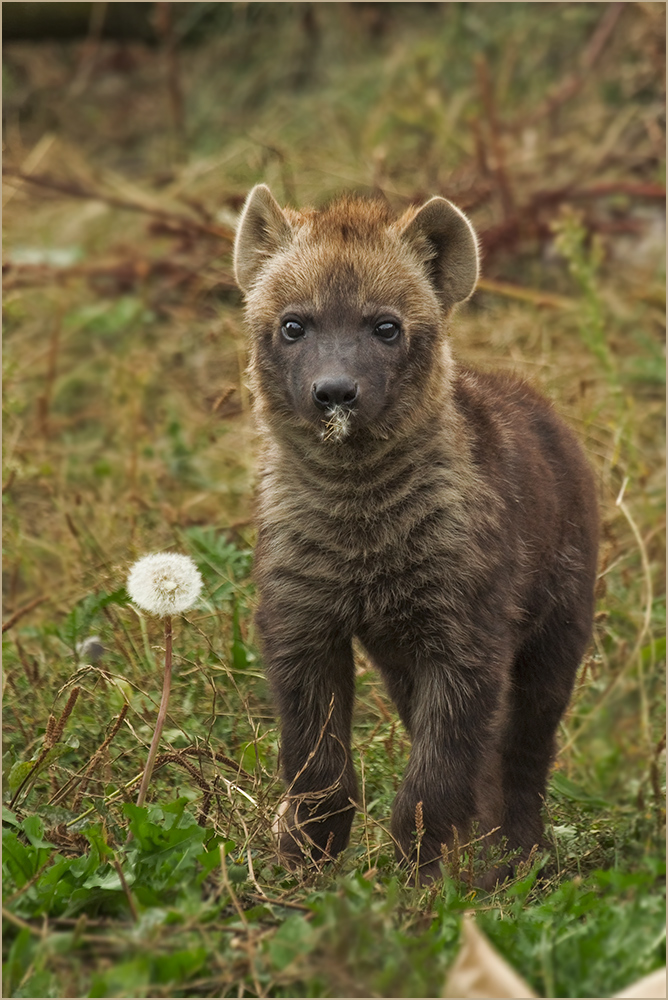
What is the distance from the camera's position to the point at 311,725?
467 cm

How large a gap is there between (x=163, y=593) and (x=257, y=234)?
1694 mm

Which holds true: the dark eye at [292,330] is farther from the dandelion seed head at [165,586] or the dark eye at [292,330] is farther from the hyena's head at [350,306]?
the dandelion seed head at [165,586]

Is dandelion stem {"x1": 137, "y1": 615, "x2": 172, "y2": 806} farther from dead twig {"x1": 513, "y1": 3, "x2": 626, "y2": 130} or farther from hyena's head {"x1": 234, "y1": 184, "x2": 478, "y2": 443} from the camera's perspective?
dead twig {"x1": 513, "y1": 3, "x2": 626, "y2": 130}

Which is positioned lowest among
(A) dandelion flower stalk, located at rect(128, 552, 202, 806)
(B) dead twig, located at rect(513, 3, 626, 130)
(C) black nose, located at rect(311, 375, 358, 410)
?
(A) dandelion flower stalk, located at rect(128, 552, 202, 806)

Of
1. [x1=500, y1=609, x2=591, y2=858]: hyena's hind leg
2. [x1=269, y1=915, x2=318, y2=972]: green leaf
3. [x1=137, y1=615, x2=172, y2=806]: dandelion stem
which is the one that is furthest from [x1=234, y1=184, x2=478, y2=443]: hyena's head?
[x1=269, y1=915, x2=318, y2=972]: green leaf

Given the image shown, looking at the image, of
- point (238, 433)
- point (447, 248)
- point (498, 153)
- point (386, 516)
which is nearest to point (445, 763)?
point (386, 516)

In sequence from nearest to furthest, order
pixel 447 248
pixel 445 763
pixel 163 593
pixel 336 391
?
pixel 163 593 → pixel 336 391 → pixel 445 763 → pixel 447 248

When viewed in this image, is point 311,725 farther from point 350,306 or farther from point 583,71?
point 583,71

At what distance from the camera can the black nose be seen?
14.1 ft

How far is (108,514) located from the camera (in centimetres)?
708

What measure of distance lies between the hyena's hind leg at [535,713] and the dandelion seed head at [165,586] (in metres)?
1.64

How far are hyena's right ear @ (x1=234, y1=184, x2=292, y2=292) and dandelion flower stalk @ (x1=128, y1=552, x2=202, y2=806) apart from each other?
144 cm

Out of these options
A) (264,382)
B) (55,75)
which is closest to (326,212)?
(264,382)

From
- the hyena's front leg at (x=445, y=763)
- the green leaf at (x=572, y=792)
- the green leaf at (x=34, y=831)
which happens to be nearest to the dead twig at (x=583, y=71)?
the green leaf at (x=572, y=792)
